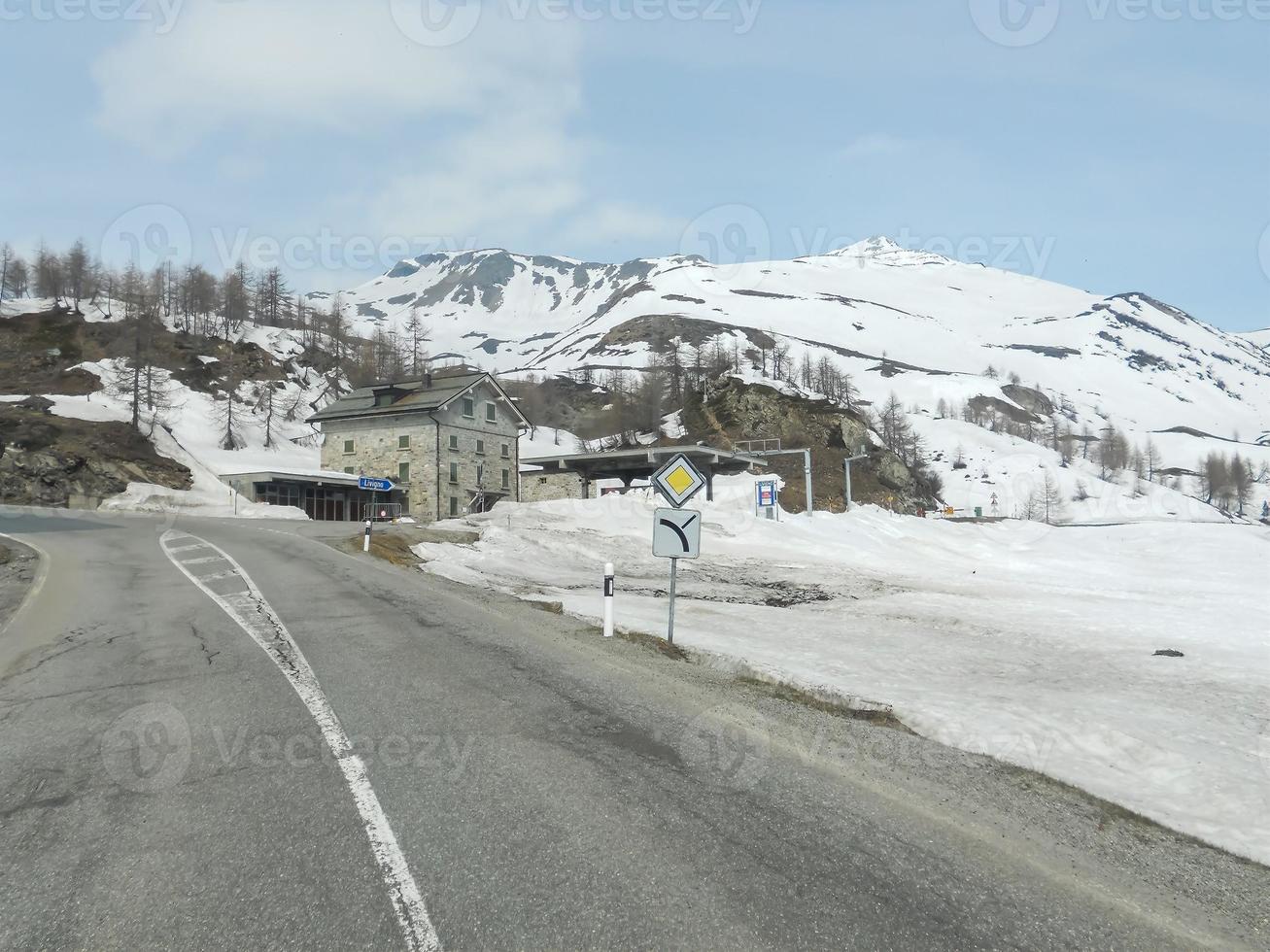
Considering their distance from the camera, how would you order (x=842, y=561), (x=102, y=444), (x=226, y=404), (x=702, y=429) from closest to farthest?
(x=842, y=561)
(x=102, y=444)
(x=226, y=404)
(x=702, y=429)

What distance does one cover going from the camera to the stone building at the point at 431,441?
57.1m

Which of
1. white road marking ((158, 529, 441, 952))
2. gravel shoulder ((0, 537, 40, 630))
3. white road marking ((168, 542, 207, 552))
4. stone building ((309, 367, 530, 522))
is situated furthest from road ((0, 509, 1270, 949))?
stone building ((309, 367, 530, 522))

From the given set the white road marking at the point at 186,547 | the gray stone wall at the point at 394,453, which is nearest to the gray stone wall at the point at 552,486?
the gray stone wall at the point at 394,453

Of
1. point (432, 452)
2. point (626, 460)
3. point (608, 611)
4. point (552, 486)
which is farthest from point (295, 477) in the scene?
point (608, 611)

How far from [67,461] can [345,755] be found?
5755cm

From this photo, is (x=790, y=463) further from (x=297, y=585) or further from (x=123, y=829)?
(x=123, y=829)

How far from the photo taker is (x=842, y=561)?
32.3 meters

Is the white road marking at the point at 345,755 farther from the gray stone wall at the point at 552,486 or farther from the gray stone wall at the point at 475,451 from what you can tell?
the gray stone wall at the point at 475,451

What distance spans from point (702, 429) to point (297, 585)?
78151mm

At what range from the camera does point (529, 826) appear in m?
4.98

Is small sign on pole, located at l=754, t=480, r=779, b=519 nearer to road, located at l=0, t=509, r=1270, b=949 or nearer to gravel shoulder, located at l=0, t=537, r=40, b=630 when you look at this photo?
gravel shoulder, located at l=0, t=537, r=40, b=630

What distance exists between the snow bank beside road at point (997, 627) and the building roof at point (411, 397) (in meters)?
20.2

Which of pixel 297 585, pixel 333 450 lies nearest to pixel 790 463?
pixel 333 450

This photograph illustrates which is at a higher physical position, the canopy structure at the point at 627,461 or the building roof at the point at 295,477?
the canopy structure at the point at 627,461
